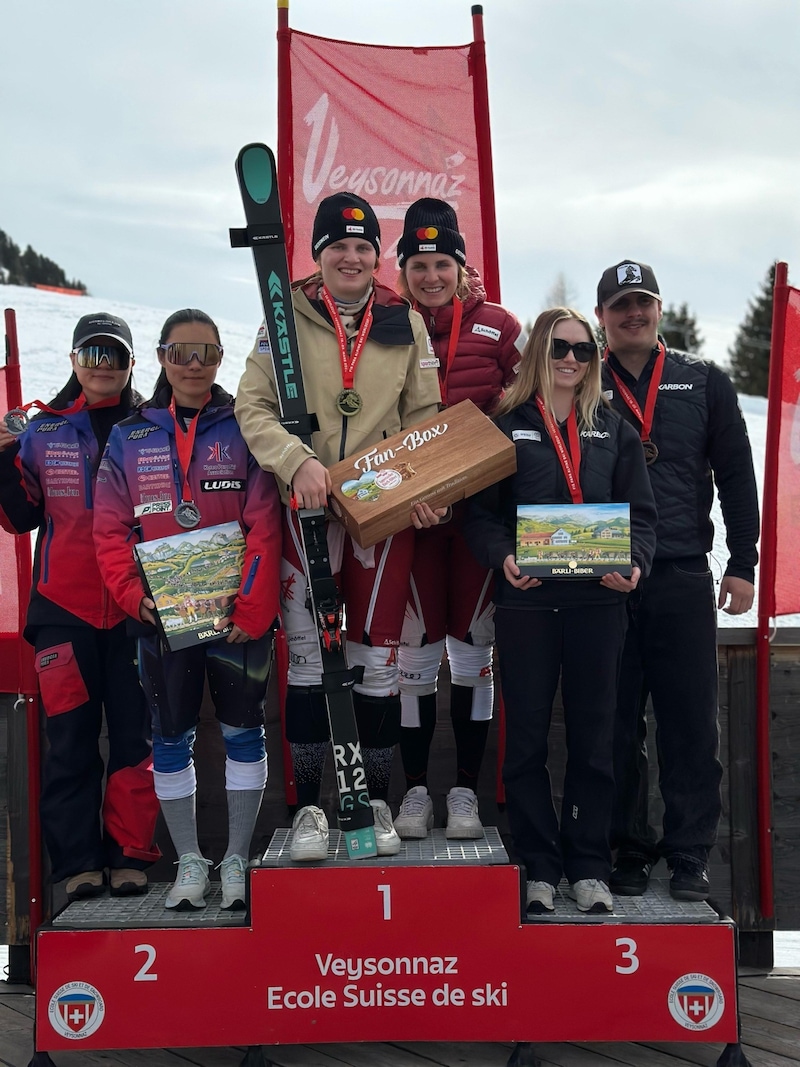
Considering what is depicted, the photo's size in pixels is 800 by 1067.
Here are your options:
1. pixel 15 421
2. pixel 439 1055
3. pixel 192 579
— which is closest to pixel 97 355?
pixel 15 421

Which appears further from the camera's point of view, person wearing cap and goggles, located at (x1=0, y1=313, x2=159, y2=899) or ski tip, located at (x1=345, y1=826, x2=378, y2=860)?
person wearing cap and goggles, located at (x1=0, y1=313, x2=159, y2=899)

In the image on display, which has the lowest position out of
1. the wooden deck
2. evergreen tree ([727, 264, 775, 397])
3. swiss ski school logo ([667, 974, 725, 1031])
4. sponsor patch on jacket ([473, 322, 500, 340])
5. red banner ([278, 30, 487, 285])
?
the wooden deck

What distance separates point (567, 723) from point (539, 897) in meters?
0.48

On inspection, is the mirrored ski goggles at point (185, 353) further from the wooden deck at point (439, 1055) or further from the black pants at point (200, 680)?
the wooden deck at point (439, 1055)

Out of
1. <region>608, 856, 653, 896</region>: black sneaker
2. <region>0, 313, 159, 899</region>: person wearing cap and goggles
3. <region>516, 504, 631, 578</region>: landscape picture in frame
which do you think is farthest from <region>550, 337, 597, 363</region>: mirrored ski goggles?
<region>608, 856, 653, 896</region>: black sneaker

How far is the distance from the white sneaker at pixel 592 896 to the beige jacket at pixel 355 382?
4.51 ft

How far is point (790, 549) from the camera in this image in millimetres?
3482

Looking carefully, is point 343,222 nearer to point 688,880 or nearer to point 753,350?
point 688,880

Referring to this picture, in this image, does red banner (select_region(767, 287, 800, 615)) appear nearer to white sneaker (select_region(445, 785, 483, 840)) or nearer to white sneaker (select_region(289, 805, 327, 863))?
white sneaker (select_region(445, 785, 483, 840))

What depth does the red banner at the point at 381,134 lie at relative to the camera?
3998 millimetres

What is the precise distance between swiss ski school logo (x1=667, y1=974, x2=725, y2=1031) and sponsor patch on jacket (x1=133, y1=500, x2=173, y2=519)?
6.20ft

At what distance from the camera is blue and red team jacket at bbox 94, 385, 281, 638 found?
2.78 metres

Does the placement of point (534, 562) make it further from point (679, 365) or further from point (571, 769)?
point (679, 365)

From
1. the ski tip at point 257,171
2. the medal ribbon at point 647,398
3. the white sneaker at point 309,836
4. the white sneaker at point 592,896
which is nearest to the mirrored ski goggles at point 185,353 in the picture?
the ski tip at point 257,171
